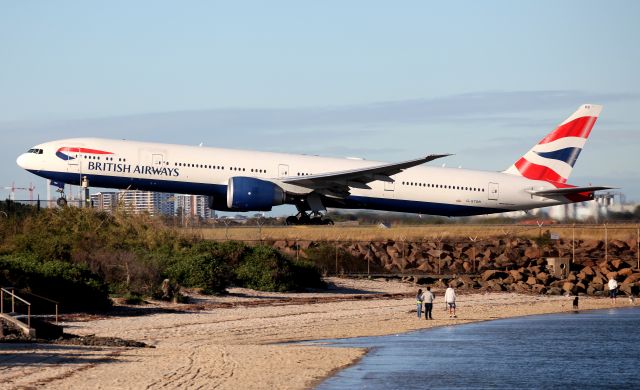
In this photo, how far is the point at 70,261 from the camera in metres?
46.6

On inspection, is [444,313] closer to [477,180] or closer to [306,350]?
[477,180]

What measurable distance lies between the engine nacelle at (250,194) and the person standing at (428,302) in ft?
30.7

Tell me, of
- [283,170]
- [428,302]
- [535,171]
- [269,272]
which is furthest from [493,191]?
[428,302]

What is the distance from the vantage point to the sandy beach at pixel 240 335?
81.3 ft

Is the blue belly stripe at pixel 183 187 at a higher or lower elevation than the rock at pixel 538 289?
higher

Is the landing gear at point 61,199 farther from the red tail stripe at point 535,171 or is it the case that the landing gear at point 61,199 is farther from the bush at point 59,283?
the red tail stripe at point 535,171

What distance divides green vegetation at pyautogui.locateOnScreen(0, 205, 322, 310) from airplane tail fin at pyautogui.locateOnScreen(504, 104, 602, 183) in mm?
12072

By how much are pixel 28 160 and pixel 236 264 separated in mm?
10328

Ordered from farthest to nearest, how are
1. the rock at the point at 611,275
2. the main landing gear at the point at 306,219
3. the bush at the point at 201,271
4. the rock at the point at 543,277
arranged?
the rock at the point at 611,275, the rock at the point at 543,277, the main landing gear at the point at 306,219, the bush at the point at 201,271

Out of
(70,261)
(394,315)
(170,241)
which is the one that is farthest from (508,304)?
(70,261)

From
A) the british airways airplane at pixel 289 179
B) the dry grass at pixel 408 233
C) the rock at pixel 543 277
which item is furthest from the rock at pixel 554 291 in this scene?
the british airways airplane at pixel 289 179

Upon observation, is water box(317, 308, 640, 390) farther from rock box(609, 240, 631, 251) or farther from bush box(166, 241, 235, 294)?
rock box(609, 240, 631, 251)

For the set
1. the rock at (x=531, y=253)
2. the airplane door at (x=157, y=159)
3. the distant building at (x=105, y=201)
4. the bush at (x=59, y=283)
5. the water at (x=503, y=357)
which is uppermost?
the airplane door at (x=157, y=159)

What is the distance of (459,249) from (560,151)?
13010 millimetres
